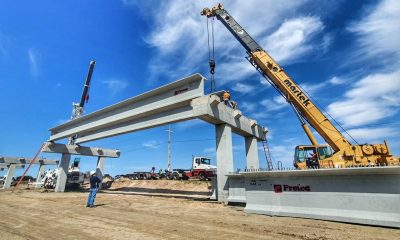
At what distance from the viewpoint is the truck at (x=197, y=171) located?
2762cm

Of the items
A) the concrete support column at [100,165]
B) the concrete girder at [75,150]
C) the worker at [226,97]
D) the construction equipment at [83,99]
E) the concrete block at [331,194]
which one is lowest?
the concrete block at [331,194]

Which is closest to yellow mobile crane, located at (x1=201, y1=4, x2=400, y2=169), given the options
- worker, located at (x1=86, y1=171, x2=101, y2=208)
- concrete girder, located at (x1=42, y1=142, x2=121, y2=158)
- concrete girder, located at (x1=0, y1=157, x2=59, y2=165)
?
worker, located at (x1=86, y1=171, x2=101, y2=208)

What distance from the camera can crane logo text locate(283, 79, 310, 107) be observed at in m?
14.2

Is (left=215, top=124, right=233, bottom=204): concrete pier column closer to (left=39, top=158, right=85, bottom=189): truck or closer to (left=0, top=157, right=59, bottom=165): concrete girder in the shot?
(left=39, top=158, right=85, bottom=189): truck

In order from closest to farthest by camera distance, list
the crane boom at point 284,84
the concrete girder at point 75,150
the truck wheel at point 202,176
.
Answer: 1. the crane boom at point 284,84
2. the concrete girder at point 75,150
3. the truck wheel at point 202,176

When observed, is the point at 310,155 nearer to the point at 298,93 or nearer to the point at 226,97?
the point at 298,93

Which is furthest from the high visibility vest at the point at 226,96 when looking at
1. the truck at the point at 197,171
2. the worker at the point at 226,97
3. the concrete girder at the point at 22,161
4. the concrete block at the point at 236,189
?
Result: the concrete girder at the point at 22,161

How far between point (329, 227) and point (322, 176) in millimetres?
1891

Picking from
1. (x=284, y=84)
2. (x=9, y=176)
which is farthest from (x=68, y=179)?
(x=284, y=84)

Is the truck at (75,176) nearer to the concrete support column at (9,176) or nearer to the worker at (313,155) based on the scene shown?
the concrete support column at (9,176)

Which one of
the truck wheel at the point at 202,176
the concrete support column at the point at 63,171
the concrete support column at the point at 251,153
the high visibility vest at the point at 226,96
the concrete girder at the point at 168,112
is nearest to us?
Answer: the concrete girder at the point at 168,112

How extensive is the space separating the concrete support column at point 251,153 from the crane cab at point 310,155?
16.3 ft

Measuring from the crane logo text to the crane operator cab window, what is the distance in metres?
2.57

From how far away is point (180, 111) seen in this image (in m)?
15.0
